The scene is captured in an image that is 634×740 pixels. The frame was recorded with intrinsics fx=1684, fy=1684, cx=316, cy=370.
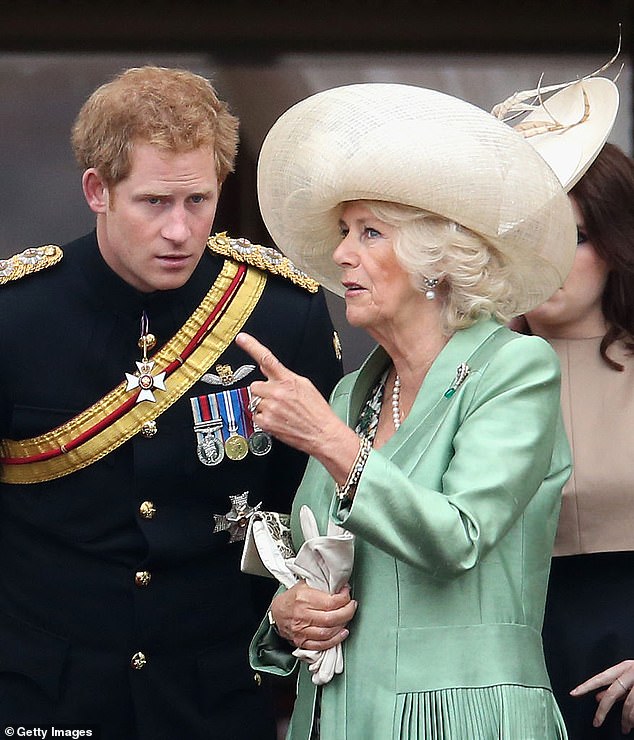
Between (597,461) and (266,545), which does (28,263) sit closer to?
(266,545)

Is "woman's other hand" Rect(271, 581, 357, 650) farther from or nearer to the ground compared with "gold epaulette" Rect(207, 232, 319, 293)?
nearer to the ground

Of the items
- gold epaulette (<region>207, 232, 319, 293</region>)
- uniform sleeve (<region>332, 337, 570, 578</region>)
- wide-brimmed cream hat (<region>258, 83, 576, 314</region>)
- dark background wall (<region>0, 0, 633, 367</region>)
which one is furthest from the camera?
dark background wall (<region>0, 0, 633, 367</region>)

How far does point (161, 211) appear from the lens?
329cm

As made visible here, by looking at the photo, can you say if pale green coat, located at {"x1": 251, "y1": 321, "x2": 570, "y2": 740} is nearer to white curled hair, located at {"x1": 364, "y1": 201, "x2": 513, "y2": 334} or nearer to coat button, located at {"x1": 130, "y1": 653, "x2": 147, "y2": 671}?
white curled hair, located at {"x1": 364, "y1": 201, "x2": 513, "y2": 334}

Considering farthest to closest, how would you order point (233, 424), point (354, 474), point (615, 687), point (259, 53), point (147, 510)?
point (259, 53), point (233, 424), point (147, 510), point (615, 687), point (354, 474)

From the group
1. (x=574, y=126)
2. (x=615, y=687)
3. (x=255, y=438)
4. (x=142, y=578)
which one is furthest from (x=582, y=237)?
(x=142, y=578)

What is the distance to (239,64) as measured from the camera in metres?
4.45

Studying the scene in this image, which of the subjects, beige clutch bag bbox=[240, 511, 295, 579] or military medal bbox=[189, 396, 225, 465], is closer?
beige clutch bag bbox=[240, 511, 295, 579]

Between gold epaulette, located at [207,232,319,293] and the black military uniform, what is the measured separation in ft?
0.55

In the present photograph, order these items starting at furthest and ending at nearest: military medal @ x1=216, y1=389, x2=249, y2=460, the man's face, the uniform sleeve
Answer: military medal @ x1=216, y1=389, x2=249, y2=460, the man's face, the uniform sleeve

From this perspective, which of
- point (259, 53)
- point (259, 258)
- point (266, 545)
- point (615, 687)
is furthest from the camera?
point (259, 53)

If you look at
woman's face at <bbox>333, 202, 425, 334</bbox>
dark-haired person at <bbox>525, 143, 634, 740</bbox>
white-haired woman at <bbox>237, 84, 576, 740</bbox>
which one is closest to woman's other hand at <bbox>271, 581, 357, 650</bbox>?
Result: white-haired woman at <bbox>237, 84, 576, 740</bbox>

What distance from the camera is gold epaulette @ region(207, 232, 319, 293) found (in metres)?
3.66

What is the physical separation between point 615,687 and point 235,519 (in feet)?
2.74
